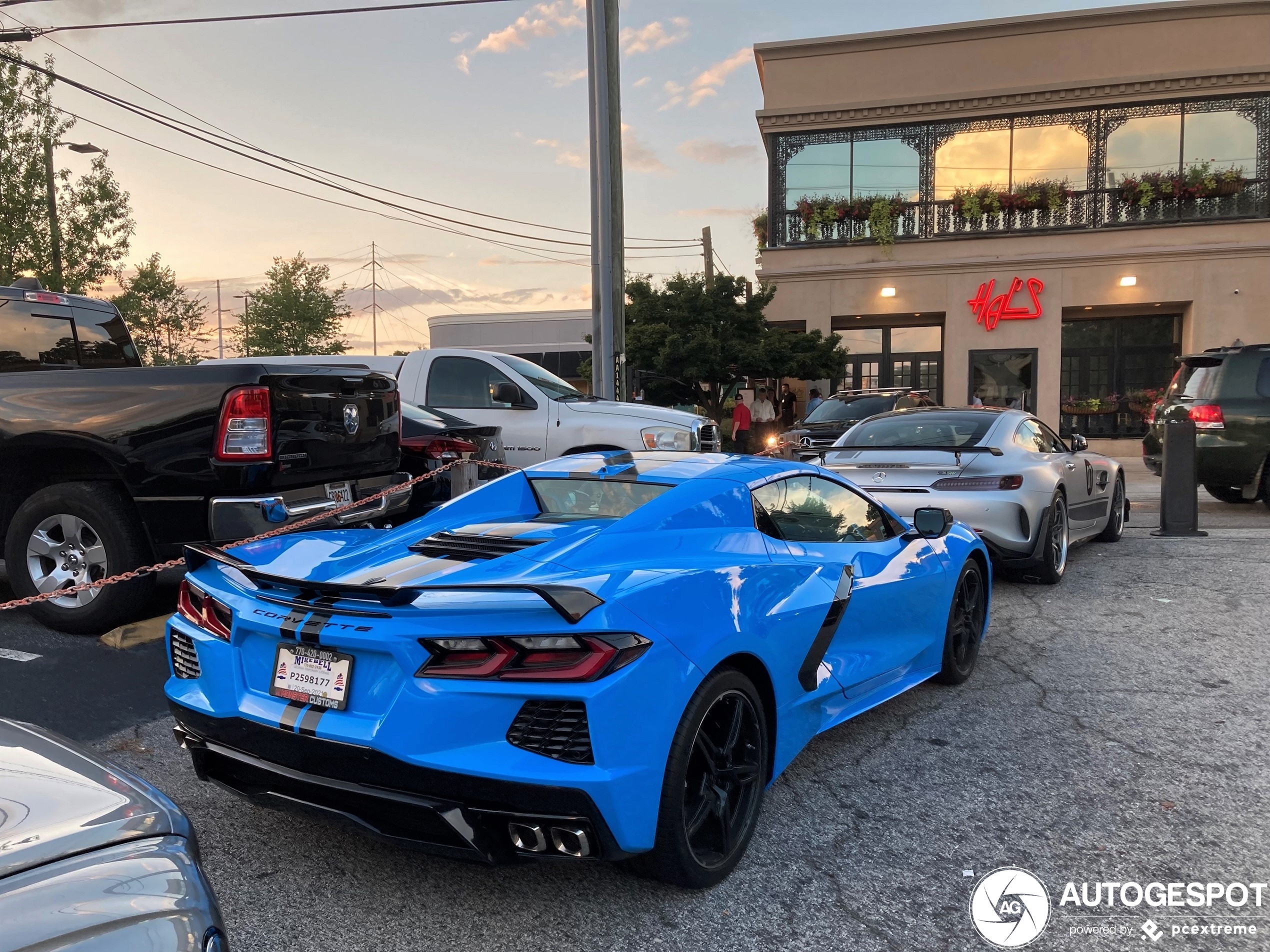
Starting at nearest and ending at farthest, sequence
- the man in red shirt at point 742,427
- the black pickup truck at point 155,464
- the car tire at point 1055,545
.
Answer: the black pickup truck at point 155,464 → the car tire at point 1055,545 → the man in red shirt at point 742,427

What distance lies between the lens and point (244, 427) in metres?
5.12

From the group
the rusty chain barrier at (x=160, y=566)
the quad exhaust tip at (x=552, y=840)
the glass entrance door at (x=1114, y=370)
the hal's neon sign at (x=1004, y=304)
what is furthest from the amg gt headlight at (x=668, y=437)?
the glass entrance door at (x=1114, y=370)

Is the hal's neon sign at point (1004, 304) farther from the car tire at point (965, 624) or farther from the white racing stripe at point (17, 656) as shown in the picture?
the white racing stripe at point (17, 656)

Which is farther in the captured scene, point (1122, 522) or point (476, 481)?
point (1122, 522)

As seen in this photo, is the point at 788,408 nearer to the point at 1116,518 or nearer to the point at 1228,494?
the point at 1228,494

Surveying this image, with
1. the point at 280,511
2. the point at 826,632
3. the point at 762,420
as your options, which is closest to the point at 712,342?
the point at 762,420

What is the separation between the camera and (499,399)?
9.75 metres

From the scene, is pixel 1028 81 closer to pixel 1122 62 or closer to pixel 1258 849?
pixel 1122 62

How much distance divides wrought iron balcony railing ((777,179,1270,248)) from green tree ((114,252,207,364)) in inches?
724

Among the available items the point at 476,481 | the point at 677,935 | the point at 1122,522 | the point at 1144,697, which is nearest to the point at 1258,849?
the point at 1144,697

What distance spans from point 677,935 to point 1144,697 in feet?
10.9

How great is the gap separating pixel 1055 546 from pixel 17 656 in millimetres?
7338

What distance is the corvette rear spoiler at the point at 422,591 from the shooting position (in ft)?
8.29

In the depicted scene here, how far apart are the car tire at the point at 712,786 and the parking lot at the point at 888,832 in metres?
0.12
